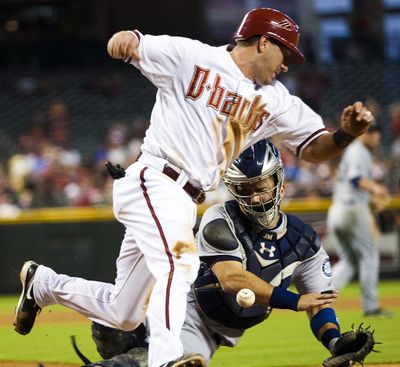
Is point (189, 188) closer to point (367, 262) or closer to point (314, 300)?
Answer: point (314, 300)

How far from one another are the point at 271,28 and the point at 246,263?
1222 mm

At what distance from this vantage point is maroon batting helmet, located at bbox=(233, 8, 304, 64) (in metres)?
4.96

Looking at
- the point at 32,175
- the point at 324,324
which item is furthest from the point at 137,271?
the point at 32,175

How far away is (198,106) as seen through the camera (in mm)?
4816

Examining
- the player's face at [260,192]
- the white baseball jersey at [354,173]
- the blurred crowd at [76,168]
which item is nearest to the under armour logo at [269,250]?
the player's face at [260,192]

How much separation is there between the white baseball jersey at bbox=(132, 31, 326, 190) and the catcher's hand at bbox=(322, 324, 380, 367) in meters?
1.00

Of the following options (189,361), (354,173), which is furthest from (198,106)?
(354,173)

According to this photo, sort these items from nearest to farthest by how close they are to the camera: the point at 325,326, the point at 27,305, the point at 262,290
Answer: the point at 262,290
the point at 325,326
the point at 27,305

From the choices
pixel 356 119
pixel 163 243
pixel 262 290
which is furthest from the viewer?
pixel 356 119

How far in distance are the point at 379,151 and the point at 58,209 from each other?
18.2ft

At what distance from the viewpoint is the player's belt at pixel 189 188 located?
15.7ft

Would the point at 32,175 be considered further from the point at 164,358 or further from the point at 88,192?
the point at 164,358

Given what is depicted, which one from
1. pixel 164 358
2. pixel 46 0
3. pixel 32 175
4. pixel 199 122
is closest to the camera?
pixel 164 358

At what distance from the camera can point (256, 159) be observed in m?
5.08
